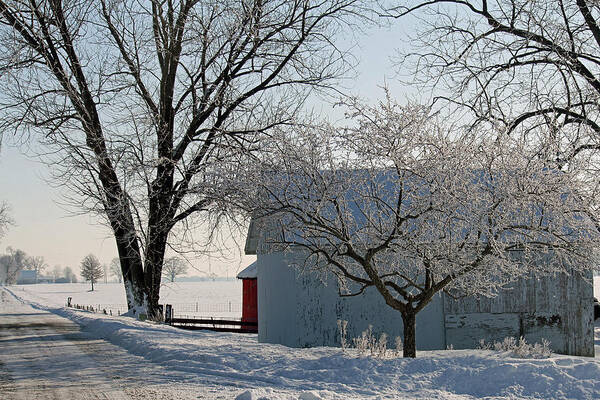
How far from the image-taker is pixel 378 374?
9.36 meters

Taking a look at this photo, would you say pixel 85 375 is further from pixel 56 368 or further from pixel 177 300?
pixel 177 300

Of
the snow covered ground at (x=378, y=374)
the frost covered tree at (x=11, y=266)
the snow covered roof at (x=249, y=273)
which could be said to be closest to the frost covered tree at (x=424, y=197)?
the snow covered ground at (x=378, y=374)

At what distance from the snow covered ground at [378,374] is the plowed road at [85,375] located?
1.36 ft

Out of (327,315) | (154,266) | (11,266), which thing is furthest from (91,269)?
(327,315)

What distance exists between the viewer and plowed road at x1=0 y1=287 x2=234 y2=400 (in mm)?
8227

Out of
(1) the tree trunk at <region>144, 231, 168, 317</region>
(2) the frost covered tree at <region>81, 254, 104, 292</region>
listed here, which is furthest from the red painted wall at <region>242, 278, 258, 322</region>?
(2) the frost covered tree at <region>81, 254, 104, 292</region>

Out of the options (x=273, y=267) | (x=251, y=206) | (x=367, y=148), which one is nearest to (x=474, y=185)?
(x=367, y=148)

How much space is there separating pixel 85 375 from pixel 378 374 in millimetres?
4802

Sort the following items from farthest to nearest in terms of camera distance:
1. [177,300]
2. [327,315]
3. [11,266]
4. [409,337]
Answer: [11,266] → [177,300] → [327,315] → [409,337]

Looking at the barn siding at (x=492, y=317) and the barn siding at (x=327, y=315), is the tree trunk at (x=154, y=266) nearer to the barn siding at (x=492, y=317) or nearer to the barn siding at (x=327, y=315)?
the barn siding at (x=327, y=315)

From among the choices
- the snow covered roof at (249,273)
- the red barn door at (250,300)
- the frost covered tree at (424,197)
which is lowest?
the red barn door at (250,300)

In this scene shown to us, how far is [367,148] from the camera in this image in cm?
1034

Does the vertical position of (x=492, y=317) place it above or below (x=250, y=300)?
above

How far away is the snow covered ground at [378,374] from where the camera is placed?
8.17 metres
